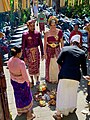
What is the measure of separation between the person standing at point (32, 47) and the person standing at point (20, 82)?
1690mm

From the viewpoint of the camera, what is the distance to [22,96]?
5.76m

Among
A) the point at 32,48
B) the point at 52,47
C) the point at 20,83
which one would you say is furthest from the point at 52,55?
the point at 20,83

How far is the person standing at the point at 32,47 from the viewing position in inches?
281

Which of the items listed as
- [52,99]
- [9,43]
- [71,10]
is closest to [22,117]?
[52,99]

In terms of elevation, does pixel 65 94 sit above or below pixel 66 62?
below

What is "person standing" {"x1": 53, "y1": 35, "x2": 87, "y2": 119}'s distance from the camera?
18.0ft

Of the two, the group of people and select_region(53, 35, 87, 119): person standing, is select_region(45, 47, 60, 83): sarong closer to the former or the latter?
the group of people

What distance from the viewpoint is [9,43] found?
37.5ft

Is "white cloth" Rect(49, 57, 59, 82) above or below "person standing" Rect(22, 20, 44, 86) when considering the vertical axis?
below

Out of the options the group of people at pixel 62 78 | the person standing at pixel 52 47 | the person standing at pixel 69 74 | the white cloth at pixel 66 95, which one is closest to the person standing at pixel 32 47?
the person standing at pixel 52 47

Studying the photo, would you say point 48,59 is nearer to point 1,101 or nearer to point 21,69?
point 21,69

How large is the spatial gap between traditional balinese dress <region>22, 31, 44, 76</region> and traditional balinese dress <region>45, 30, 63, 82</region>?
0.25 metres

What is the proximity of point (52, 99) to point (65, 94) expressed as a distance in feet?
3.33

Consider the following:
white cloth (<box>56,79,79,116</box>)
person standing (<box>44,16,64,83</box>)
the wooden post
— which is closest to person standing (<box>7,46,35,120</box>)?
white cloth (<box>56,79,79,116</box>)
